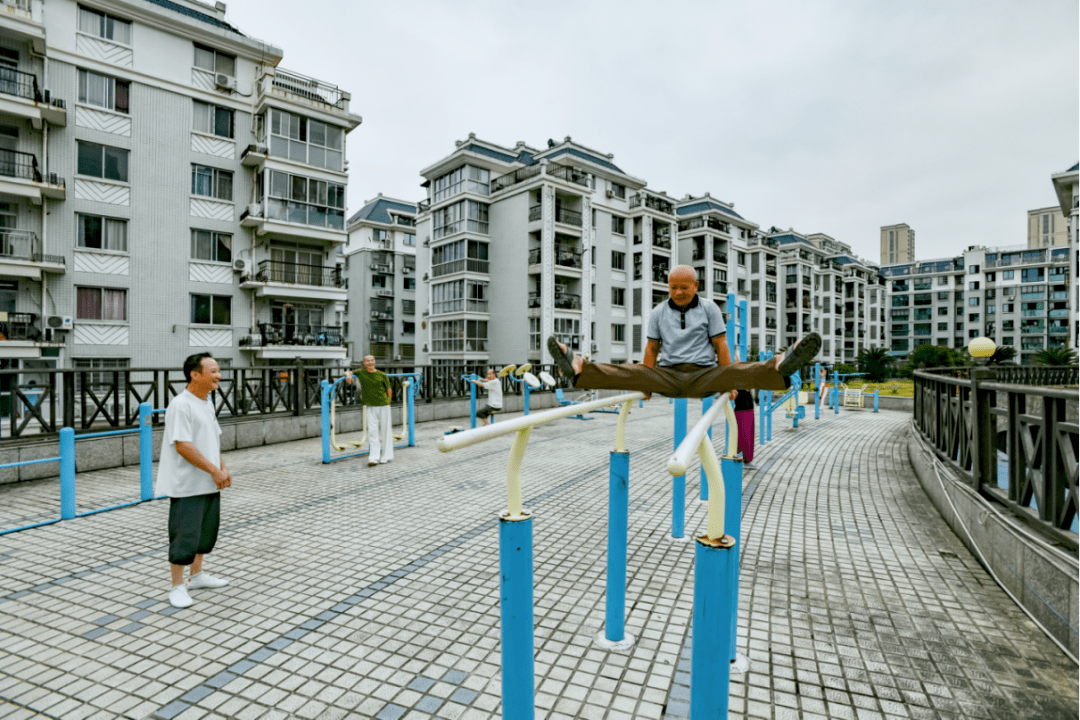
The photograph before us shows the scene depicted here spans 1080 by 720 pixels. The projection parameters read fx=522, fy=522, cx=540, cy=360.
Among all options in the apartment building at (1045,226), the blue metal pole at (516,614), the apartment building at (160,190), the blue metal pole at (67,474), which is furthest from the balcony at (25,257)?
the apartment building at (1045,226)

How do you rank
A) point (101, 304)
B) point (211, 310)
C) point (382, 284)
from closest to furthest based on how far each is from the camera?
point (101, 304) → point (211, 310) → point (382, 284)

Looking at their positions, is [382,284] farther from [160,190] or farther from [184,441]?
[184,441]

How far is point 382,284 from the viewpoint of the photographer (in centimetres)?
4550

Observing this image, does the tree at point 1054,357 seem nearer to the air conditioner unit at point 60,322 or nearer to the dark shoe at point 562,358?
the dark shoe at point 562,358

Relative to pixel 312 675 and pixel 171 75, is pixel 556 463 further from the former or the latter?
pixel 171 75

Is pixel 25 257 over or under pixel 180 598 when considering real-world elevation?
over

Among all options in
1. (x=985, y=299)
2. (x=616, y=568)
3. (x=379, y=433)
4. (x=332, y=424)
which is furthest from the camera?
(x=985, y=299)

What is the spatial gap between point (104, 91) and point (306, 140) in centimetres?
683

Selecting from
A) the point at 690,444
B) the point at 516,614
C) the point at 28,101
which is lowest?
the point at 516,614

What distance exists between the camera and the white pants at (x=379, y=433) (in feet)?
29.8

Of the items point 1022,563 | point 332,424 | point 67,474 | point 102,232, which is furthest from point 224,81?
point 1022,563

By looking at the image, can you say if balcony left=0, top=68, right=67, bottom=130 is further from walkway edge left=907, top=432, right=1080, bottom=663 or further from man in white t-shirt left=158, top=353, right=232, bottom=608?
walkway edge left=907, top=432, right=1080, bottom=663

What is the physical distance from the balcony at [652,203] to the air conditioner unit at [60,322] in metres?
32.8

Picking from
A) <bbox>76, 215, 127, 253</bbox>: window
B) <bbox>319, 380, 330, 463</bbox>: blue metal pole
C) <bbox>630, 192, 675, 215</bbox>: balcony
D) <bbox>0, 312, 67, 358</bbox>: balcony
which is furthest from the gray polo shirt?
<bbox>630, 192, 675, 215</bbox>: balcony
